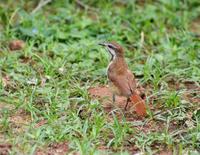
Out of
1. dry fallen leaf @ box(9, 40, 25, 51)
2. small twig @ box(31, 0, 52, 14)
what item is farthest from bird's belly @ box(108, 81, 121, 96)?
small twig @ box(31, 0, 52, 14)

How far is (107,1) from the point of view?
34.6ft

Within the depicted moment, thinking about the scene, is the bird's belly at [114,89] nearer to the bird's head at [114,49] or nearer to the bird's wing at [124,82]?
the bird's wing at [124,82]

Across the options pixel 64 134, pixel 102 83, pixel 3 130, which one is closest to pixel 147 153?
pixel 64 134

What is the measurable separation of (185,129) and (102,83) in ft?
5.09

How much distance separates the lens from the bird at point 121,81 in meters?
7.13

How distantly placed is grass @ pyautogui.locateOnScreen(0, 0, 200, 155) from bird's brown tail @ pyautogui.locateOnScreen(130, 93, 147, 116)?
8 centimetres

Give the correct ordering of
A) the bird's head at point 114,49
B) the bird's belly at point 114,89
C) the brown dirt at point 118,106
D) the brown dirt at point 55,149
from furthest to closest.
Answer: the bird's head at point 114,49 → the bird's belly at point 114,89 → the brown dirt at point 118,106 → the brown dirt at point 55,149

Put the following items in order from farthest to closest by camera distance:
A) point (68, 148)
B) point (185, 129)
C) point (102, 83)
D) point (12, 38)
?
1. point (12, 38)
2. point (102, 83)
3. point (185, 129)
4. point (68, 148)

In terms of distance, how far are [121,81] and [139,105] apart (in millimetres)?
341

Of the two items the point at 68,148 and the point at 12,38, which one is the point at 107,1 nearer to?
the point at 12,38

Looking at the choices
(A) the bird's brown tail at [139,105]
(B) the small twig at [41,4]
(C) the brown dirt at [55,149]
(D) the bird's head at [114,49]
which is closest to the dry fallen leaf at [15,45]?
(B) the small twig at [41,4]

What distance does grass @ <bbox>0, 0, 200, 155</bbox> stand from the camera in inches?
257

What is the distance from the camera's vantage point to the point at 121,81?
287 inches

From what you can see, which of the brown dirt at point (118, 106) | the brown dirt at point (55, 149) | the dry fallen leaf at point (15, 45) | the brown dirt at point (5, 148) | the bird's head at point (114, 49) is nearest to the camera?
the brown dirt at point (5, 148)
